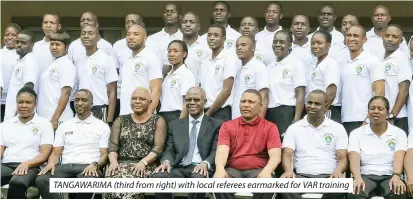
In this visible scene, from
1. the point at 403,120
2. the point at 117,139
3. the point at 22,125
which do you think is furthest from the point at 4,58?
the point at 403,120

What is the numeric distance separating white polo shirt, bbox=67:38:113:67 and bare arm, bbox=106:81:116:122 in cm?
57

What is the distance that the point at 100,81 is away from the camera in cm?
1127

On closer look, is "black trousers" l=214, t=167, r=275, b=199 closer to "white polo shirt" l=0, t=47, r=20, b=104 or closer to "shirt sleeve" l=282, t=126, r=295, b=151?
"shirt sleeve" l=282, t=126, r=295, b=151

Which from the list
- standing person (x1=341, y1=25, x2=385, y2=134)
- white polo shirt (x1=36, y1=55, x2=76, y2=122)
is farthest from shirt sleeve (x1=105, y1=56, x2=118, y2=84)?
standing person (x1=341, y1=25, x2=385, y2=134)

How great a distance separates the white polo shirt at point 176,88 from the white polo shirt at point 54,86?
98 centimetres

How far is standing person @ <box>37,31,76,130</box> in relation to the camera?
1120cm

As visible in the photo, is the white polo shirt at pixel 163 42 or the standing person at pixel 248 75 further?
the white polo shirt at pixel 163 42

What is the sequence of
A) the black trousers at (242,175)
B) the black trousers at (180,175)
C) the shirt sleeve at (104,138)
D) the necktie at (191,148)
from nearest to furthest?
1. the black trousers at (242,175)
2. the black trousers at (180,175)
3. the necktie at (191,148)
4. the shirt sleeve at (104,138)

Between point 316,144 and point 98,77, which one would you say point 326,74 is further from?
point 98,77

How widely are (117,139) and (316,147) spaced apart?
1890 mm

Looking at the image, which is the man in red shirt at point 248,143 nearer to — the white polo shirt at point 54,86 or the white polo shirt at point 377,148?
the white polo shirt at point 377,148

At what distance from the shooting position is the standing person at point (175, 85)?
36.3 ft

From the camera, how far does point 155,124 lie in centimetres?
1044

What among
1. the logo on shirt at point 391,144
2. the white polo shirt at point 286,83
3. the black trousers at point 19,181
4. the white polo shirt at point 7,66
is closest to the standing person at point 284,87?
the white polo shirt at point 286,83
